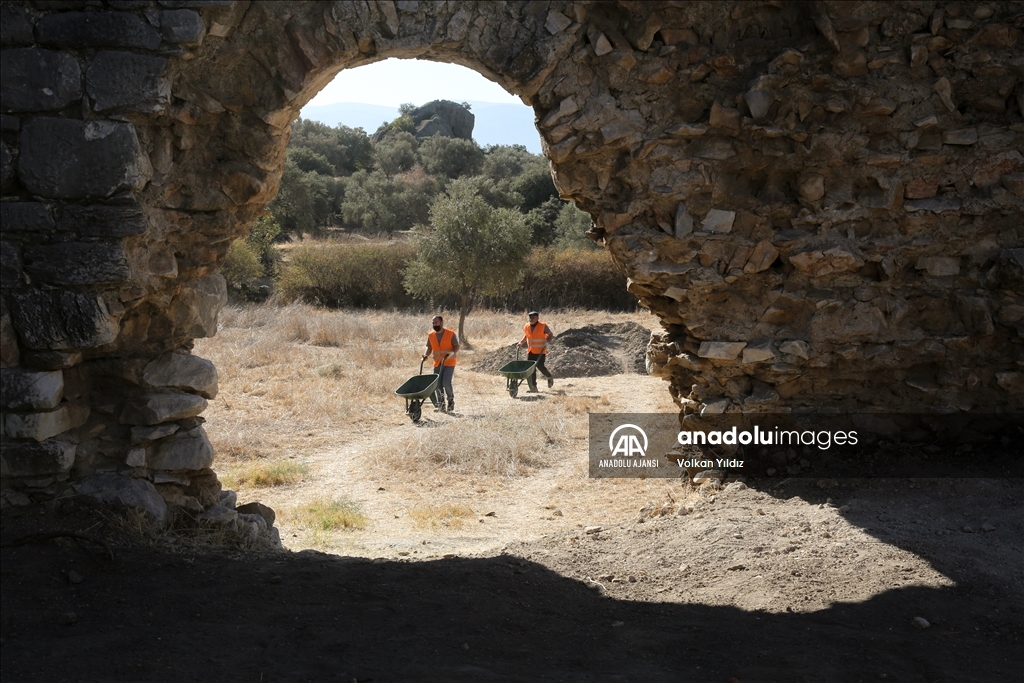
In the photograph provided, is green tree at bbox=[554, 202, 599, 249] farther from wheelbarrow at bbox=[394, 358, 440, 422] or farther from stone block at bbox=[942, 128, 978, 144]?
stone block at bbox=[942, 128, 978, 144]

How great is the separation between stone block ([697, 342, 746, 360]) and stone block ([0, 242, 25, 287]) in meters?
4.27

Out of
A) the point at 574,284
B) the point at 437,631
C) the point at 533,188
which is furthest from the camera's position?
the point at 533,188

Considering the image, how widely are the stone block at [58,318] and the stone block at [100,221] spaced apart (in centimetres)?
35

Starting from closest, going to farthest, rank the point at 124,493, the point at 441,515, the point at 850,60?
the point at 124,493 < the point at 850,60 < the point at 441,515

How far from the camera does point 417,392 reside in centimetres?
1084

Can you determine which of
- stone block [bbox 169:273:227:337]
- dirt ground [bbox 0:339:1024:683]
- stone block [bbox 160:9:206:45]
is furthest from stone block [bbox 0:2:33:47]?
dirt ground [bbox 0:339:1024:683]

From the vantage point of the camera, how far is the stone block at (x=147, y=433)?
5035 millimetres

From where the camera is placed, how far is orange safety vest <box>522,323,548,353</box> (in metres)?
13.1

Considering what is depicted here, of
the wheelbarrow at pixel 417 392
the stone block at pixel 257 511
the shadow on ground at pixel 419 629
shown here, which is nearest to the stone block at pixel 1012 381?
the shadow on ground at pixel 419 629

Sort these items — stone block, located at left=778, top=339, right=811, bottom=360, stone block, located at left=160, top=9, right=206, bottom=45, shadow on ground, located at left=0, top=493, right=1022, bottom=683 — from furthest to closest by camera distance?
stone block, located at left=778, top=339, right=811, bottom=360 → stone block, located at left=160, top=9, right=206, bottom=45 → shadow on ground, located at left=0, top=493, right=1022, bottom=683

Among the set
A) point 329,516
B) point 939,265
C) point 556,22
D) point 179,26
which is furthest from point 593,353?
point 179,26

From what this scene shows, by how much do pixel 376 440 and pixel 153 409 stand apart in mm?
5141

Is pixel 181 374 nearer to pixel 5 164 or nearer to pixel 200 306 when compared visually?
pixel 200 306

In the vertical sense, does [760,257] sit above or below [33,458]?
above
